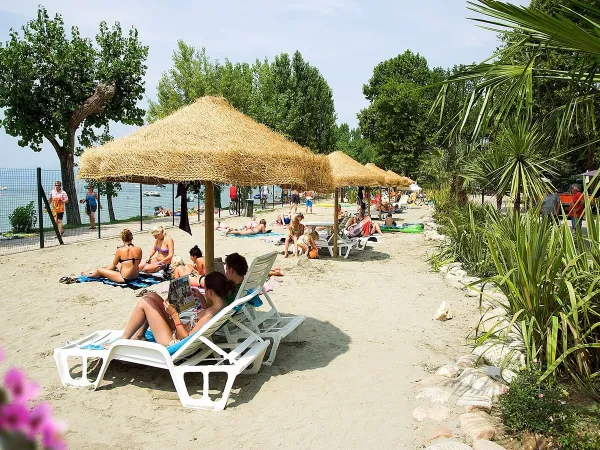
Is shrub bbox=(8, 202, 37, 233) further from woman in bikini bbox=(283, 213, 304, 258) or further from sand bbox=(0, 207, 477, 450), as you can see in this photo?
woman in bikini bbox=(283, 213, 304, 258)

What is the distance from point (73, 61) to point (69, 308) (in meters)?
13.7

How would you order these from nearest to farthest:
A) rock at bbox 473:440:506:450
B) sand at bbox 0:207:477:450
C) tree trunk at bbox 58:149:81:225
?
rock at bbox 473:440:506:450, sand at bbox 0:207:477:450, tree trunk at bbox 58:149:81:225

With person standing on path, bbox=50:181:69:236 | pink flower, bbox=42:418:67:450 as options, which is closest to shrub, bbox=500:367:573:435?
pink flower, bbox=42:418:67:450

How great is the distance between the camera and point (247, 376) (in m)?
4.70

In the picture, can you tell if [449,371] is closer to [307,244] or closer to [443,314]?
[443,314]

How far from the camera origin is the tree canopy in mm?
34688

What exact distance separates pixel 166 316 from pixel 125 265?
418cm

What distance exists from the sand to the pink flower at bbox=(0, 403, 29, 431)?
10.1 feet

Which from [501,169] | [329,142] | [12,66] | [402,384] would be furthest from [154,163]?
[329,142]

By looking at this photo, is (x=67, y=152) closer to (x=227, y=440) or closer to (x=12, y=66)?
(x=12, y=66)

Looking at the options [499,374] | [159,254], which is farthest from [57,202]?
[499,374]

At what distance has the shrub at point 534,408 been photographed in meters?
3.23

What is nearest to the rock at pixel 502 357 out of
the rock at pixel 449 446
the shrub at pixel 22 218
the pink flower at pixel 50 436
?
the rock at pixel 449 446

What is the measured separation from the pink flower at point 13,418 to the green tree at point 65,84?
736 inches
